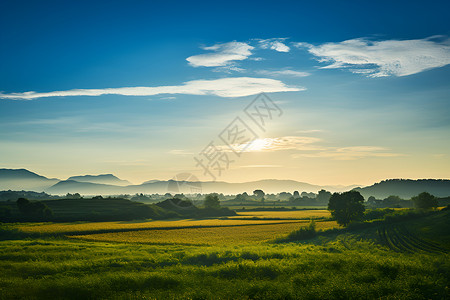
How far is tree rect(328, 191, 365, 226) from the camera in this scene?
8931cm

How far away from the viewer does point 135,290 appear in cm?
3231

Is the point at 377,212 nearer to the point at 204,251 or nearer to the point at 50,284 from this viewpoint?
the point at 204,251

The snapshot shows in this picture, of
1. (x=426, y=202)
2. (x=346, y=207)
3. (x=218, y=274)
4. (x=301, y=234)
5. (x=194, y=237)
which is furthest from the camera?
(x=426, y=202)

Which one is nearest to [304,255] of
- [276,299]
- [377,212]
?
[276,299]

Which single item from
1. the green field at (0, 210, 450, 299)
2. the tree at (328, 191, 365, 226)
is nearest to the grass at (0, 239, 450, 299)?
the green field at (0, 210, 450, 299)

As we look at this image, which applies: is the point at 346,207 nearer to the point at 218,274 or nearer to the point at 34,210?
the point at 218,274

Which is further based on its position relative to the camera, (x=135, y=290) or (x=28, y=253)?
(x=28, y=253)

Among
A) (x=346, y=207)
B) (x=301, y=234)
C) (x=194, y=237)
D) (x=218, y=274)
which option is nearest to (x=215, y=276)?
(x=218, y=274)

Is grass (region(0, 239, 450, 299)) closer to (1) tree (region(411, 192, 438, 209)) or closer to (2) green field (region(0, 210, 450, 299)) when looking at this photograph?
(2) green field (region(0, 210, 450, 299))

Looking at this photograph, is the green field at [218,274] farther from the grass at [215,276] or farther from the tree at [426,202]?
the tree at [426,202]

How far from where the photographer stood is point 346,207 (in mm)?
90000

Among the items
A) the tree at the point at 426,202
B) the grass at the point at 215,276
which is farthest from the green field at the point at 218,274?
the tree at the point at 426,202

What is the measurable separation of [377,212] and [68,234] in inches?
3853

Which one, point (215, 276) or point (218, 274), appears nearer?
point (215, 276)
